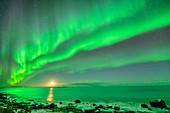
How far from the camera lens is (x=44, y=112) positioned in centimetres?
2338

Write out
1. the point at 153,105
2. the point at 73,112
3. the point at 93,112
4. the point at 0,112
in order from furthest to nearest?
the point at 153,105, the point at 73,112, the point at 93,112, the point at 0,112

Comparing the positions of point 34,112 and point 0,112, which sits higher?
point 0,112

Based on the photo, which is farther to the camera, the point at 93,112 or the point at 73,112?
the point at 73,112

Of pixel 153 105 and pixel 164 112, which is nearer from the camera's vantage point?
pixel 164 112

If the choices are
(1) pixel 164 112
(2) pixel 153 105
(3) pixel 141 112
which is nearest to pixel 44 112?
(3) pixel 141 112

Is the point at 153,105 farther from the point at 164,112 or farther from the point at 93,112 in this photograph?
the point at 93,112

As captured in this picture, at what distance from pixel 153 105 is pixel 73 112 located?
74.9 feet

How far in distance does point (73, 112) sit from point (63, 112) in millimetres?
1986

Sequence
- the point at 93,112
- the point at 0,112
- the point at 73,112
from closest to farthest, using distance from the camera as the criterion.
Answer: the point at 0,112, the point at 93,112, the point at 73,112

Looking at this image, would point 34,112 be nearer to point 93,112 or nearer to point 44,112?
point 44,112

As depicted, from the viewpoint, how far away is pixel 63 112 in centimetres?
2400

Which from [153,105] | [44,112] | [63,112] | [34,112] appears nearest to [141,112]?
[153,105]

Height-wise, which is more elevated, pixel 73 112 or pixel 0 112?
pixel 0 112

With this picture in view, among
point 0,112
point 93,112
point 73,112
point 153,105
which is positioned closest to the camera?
point 0,112
